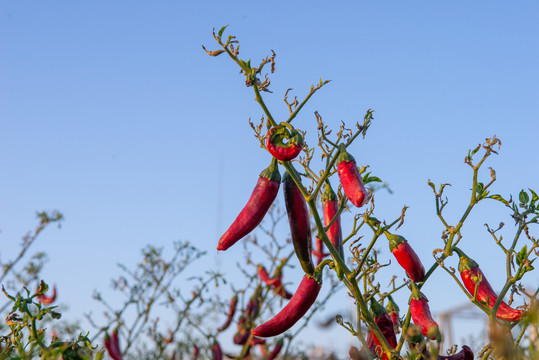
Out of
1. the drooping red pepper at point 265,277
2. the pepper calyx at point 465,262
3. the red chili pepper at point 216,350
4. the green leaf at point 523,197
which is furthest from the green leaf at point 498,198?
the red chili pepper at point 216,350

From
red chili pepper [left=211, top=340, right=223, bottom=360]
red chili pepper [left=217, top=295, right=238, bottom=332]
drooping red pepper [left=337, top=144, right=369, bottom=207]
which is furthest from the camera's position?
red chili pepper [left=217, top=295, right=238, bottom=332]

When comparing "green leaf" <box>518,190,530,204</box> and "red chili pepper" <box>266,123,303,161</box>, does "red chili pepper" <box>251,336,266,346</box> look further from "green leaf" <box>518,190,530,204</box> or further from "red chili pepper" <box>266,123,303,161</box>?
"red chili pepper" <box>266,123,303,161</box>

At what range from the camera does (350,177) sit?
212 cm

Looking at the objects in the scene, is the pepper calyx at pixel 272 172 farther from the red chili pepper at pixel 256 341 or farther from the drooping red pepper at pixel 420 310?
the red chili pepper at pixel 256 341

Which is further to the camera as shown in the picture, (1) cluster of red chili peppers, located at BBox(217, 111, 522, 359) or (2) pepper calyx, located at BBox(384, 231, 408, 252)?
(2) pepper calyx, located at BBox(384, 231, 408, 252)

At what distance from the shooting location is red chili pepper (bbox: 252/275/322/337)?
216 centimetres

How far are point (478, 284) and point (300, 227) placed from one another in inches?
26.8

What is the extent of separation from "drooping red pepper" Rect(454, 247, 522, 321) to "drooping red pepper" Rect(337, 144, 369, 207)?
0.49 m

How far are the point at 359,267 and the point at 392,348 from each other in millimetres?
306

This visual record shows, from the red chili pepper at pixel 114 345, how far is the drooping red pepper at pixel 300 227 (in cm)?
293

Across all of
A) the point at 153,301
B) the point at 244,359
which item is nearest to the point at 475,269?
the point at 244,359

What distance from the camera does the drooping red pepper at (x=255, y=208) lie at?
2158 millimetres

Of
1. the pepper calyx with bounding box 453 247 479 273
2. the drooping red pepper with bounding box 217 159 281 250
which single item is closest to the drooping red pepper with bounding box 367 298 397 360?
the pepper calyx with bounding box 453 247 479 273

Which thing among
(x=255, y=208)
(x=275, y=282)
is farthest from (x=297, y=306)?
(x=275, y=282)
